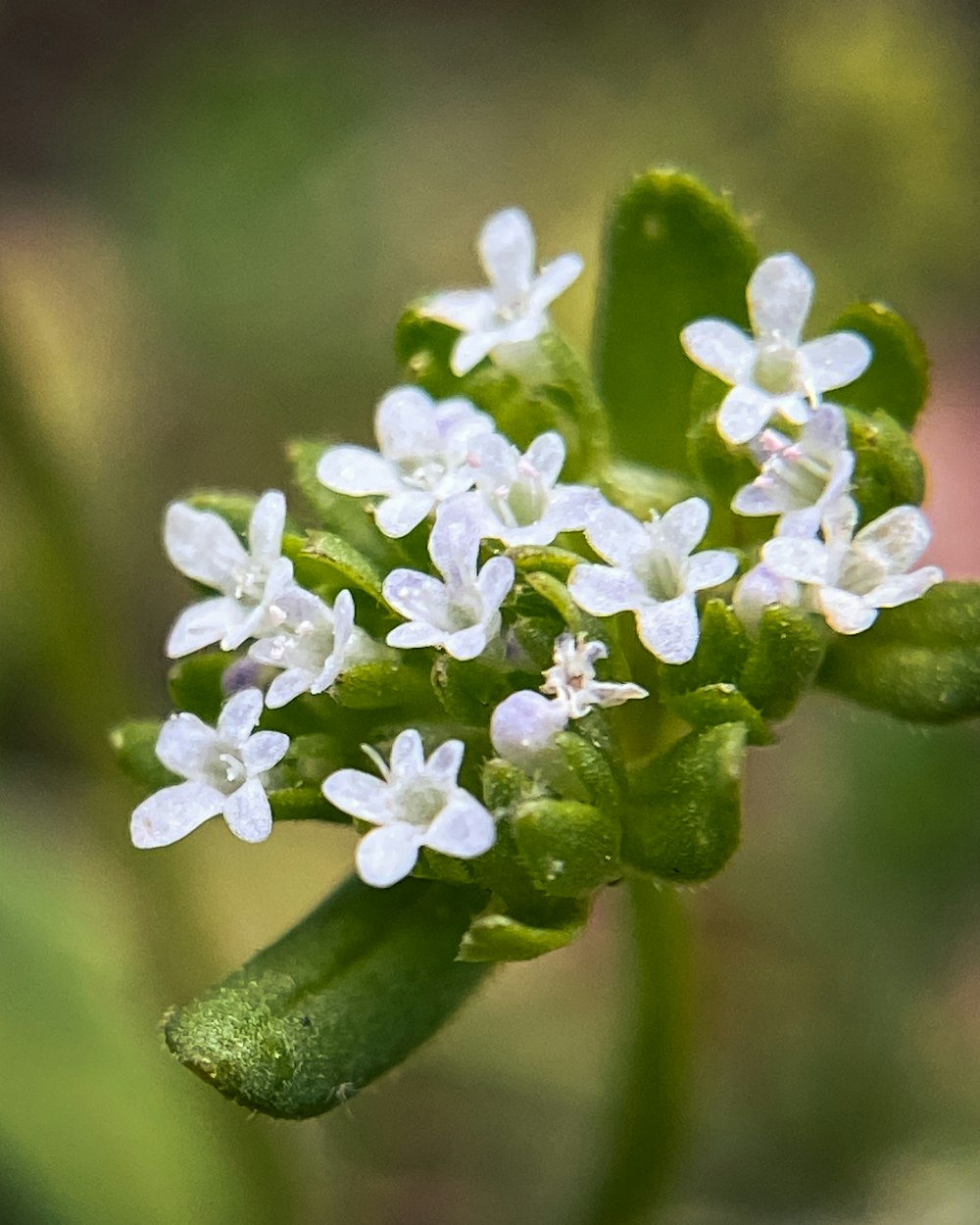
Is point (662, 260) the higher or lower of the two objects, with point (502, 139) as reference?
higher

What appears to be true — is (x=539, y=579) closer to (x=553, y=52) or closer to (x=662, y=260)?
(x=662, y=260)

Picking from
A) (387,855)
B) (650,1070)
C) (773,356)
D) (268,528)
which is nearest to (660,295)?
(773,356)

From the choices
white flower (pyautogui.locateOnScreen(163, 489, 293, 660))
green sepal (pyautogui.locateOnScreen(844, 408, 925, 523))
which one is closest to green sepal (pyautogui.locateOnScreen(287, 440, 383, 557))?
white flower (pyautogui.locateOnScreen(163, 489, 293, 660))

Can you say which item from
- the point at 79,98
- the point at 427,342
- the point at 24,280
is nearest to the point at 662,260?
the point at 427,342

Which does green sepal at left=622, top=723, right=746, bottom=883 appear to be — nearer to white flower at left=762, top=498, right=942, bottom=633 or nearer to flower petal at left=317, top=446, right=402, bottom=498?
white flower at left=762, top=498, right=942, bottom=633

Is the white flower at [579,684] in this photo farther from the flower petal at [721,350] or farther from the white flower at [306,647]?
the flower petal at [721,350]

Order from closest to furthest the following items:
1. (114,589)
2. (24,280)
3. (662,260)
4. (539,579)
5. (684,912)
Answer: (539,579), (662,260), (684,912), (114,589), (24,280)

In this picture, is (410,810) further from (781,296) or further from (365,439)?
(365,439)
